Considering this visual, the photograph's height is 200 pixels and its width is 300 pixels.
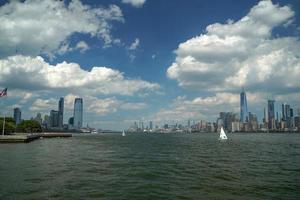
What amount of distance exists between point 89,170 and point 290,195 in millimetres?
25096

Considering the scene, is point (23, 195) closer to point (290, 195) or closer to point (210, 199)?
point (210, 199)

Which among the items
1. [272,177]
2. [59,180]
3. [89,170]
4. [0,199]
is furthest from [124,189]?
[272,177]

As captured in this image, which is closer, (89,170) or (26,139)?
(89,170)

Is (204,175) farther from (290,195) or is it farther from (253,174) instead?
(290,195)

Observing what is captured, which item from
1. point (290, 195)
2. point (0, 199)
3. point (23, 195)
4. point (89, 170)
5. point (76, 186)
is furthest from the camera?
point (89, 170)

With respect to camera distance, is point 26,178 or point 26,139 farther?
point 26,139

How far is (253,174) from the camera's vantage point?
43.3 meters

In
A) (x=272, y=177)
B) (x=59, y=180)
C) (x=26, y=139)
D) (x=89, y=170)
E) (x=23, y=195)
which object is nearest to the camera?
(x=23, y=195)

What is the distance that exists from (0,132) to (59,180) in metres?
136

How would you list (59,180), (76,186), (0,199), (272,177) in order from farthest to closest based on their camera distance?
1. (272,177)
2. (59,180)
3. (76,186)
4. (0,199)

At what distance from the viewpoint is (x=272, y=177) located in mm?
40906

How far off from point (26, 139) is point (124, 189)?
100613 mm

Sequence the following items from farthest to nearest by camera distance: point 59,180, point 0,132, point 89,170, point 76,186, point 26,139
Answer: point 0,132
point 26,139
point 89,170
point 59,180
point 76,186

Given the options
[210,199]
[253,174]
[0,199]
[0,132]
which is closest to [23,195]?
[0,199]
